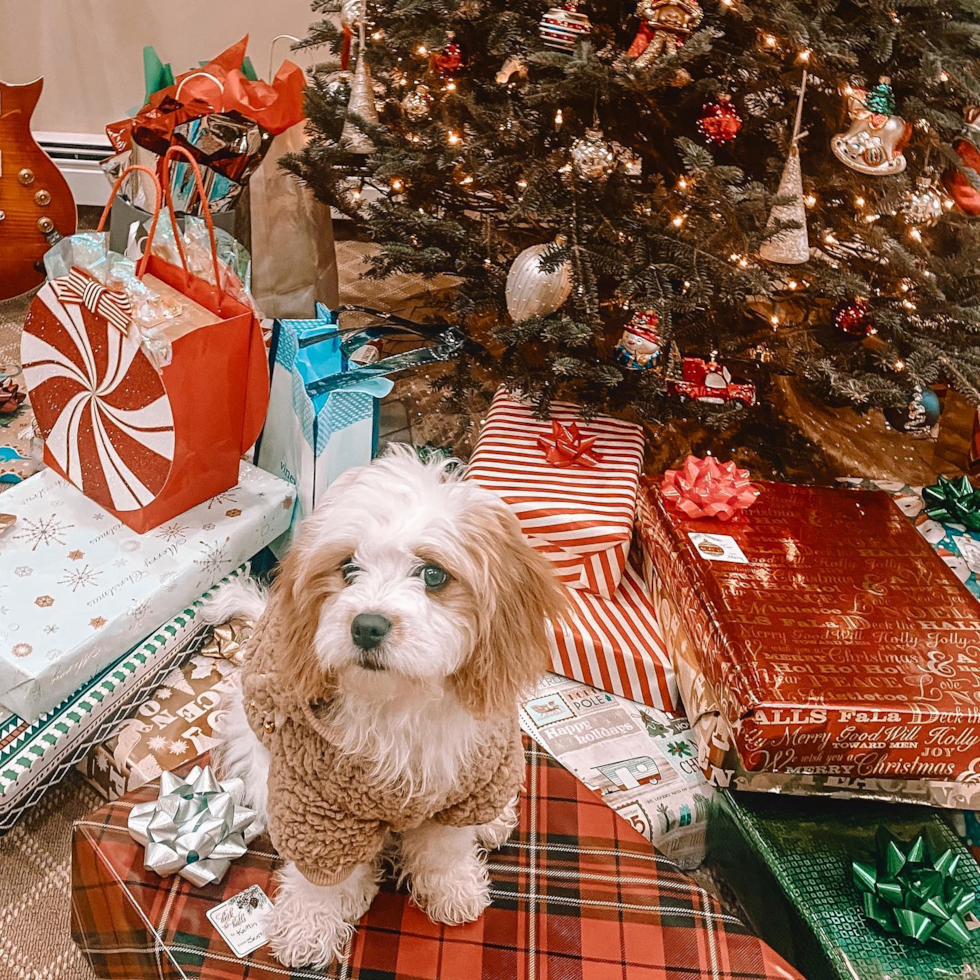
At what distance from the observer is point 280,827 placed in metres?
0.85

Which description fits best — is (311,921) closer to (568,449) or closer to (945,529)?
(568,449)

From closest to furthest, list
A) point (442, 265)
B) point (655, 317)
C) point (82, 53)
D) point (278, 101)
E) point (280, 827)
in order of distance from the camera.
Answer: point (280, 827), point (655, 317), point (442, 265), point (278, 101), point (82, 53)

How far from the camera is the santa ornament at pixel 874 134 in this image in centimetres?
124

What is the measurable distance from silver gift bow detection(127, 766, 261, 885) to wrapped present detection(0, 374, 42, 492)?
0.95 metres

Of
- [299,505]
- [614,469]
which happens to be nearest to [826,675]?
[614,469]

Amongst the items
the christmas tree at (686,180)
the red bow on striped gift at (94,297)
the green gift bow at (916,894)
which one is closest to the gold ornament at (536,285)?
the christmas tree at (686,180)

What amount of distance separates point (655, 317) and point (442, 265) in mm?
423

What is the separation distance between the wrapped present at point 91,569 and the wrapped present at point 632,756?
564 millimetres

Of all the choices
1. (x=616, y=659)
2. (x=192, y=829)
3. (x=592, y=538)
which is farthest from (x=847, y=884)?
(x=192, y=829)

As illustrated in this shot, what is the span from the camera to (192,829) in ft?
3.29

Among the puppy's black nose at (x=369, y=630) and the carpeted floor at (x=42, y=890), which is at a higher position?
the puppy's black nose at (x=369, y=630)

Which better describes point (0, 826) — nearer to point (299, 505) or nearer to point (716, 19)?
point (299, 505)

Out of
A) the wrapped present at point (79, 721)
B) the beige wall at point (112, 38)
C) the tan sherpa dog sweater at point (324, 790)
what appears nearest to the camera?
the tan sherpa dog sweater at point (324, 790)

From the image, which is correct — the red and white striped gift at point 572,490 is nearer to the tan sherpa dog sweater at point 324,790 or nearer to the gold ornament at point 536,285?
the gold ornament at point 536,285
